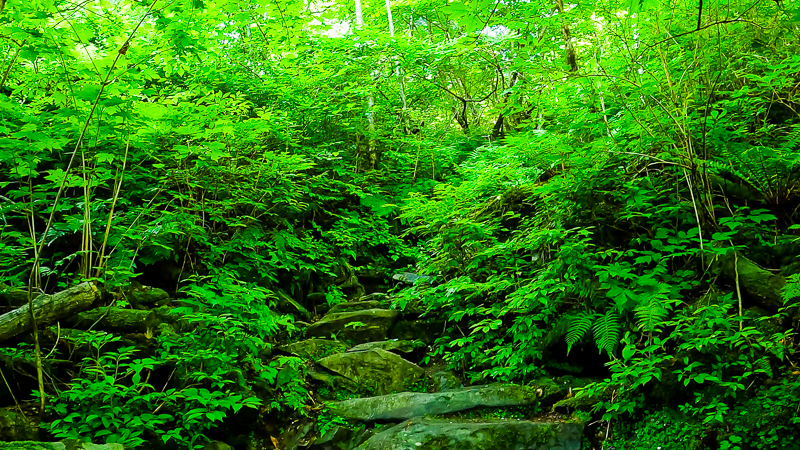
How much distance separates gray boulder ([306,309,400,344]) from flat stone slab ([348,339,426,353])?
29 cm

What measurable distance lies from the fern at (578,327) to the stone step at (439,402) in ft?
1.62

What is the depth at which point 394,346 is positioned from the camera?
6.08m

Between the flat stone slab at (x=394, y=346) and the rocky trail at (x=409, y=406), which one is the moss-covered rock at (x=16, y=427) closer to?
the rocky trail at (x=409, y=406)

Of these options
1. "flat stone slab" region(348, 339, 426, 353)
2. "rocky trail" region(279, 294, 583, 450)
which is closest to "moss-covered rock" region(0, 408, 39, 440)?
"rocky trail" region(279, 294, 583, 450)

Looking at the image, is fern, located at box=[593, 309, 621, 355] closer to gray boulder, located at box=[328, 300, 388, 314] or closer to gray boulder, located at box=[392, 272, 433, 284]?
gray boulder, located at box=[392, 272, 433, 284]

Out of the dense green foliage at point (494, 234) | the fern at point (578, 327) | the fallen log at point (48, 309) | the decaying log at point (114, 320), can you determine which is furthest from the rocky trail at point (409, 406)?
the fallen log at point (48, 309)

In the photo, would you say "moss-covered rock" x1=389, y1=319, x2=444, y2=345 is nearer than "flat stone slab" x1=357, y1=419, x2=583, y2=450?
No

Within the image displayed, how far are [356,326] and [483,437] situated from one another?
2.74 metres

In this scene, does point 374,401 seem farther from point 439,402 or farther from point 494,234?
point 494,234

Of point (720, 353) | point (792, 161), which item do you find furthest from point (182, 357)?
point (792, 161)

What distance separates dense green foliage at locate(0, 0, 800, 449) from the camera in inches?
148

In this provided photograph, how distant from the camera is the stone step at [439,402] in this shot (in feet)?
15.0

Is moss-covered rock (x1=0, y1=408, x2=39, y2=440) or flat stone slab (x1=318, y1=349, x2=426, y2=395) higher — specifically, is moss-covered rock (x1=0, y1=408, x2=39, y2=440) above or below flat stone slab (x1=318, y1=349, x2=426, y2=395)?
above

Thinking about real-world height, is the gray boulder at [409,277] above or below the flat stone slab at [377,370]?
above
